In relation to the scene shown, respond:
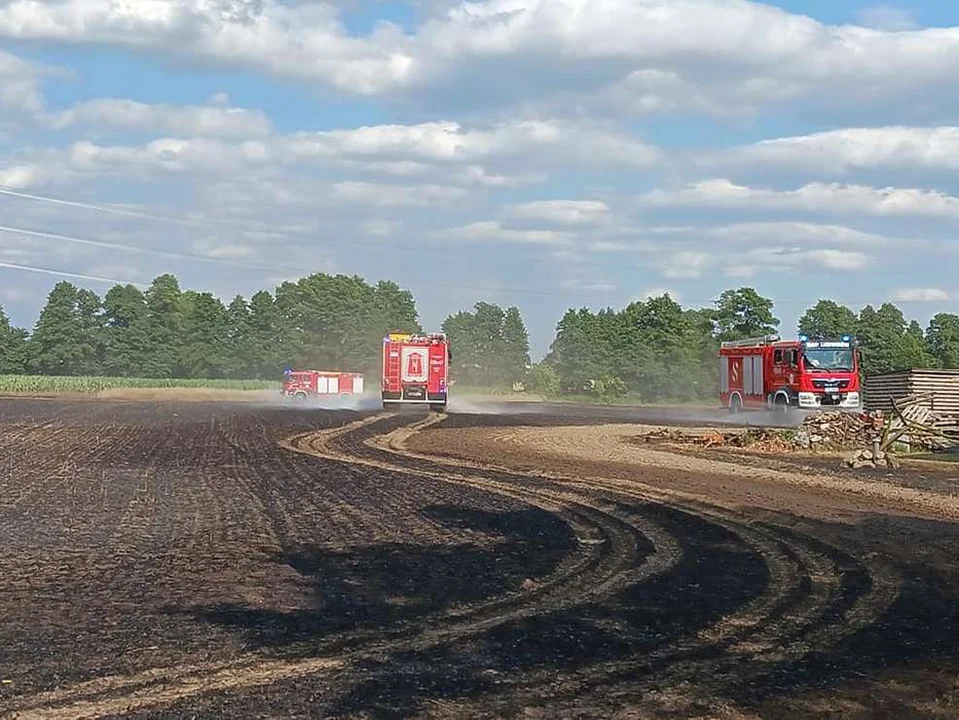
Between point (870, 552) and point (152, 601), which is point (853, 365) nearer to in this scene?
point (870, 552)

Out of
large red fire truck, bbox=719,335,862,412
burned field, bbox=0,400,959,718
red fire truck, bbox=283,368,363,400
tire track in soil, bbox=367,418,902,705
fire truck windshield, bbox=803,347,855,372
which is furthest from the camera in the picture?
red fire truck, bbox=283,368,363,400

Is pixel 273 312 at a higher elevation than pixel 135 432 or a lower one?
higher

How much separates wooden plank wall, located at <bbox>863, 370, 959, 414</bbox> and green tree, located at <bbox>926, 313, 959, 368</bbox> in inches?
2722

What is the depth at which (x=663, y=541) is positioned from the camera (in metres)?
12.6

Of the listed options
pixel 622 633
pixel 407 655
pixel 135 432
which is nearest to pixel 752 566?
pixel 622 633

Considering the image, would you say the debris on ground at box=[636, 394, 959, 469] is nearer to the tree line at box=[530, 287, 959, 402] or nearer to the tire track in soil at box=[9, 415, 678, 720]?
the tire track in soil at box=[9, 415, 678, 720]

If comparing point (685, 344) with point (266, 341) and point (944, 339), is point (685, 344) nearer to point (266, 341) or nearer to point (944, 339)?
point (944, 339)

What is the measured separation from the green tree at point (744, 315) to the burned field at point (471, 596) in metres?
92.8

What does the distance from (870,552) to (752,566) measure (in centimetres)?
164

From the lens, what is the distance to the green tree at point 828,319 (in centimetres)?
11569

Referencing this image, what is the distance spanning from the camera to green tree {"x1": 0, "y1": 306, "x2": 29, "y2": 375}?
121688 millimetres

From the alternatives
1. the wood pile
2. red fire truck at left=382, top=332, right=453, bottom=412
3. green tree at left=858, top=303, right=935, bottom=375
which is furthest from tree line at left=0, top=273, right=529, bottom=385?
the wood pile

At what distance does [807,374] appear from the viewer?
40.1 m

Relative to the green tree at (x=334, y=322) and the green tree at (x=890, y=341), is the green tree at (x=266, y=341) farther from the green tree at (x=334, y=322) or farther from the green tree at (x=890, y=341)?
the green tree at (x=890, y=341)
